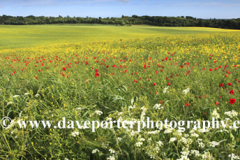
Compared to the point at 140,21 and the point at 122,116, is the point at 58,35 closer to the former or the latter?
the point at 122,116

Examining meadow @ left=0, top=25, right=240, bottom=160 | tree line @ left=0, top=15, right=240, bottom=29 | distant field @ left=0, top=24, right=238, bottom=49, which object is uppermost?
tree line @ left=0, top=15, right=240, bottom=29

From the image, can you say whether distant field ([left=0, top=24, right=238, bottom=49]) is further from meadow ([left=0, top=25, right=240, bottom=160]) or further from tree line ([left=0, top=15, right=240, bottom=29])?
tree line ([left=0, top=15, right=240, bottom=29])

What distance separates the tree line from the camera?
6464 centimetres

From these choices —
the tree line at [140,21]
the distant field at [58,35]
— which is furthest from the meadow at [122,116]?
the tree line at [140,21]

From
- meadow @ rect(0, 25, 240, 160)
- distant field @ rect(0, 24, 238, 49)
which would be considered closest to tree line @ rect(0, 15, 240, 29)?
distant field @ rect(0, 24, 238, 49)

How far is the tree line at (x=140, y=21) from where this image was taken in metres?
64.6

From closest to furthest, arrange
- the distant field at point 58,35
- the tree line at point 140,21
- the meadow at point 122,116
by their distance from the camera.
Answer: the meadow at point 122,116 < the distant field at point 58,35 < the tree line at point 140,21

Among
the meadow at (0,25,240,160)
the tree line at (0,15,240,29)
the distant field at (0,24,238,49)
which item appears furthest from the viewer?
the tree line at (0,15,240,29)

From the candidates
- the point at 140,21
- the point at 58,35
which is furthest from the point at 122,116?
the point at 140,21

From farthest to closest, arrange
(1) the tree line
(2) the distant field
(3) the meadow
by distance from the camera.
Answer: (1) the tree line
(2) the distant field
(3) the meadow

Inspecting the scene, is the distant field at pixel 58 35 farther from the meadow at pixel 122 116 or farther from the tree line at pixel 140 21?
the tree line at pixel 140 21

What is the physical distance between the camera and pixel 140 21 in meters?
77.4

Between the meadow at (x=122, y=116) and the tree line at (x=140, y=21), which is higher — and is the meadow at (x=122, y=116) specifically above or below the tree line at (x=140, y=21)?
below

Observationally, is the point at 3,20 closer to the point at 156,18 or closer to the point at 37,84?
the point at 156,18
